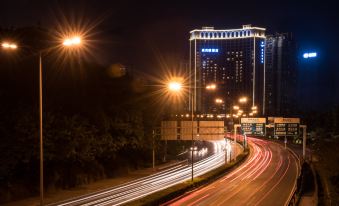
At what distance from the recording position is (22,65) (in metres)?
32.0

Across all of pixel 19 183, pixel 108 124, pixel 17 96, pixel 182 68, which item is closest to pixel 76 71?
pixel 108 124

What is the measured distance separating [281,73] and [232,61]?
74.6 feet

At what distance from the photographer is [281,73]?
6142 inches

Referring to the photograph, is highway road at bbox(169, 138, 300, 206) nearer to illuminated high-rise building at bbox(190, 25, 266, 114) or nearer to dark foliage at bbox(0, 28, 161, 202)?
dark foliage at bbox(0, 28, 161, 202)

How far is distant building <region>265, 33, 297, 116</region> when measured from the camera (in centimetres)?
15140

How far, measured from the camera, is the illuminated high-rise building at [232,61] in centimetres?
14475

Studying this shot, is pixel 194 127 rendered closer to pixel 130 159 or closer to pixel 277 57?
pixel 130 159

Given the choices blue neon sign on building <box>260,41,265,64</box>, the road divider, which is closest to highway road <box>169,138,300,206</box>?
the road divider

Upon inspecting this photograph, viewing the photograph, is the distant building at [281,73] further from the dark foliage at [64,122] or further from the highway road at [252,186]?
the dark foliage at [64,122]

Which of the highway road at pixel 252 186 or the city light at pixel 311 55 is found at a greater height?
the city light at pixel 311 55

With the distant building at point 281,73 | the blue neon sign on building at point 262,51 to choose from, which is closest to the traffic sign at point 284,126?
the distant building at point 281,73

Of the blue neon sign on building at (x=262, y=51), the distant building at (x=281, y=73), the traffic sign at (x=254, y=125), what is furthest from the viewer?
the distant building at (x=281, y=73)

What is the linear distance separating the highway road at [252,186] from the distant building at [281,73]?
9285 centimetres

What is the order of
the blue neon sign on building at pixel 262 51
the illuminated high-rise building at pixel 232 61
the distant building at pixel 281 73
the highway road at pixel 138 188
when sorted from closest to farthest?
the highway road at pixel 138 188 < the illuminated high-rise building at pixel 232 61 < the blue neon sign on building at pixel 262 51 < the distant building at pixel 281 73
